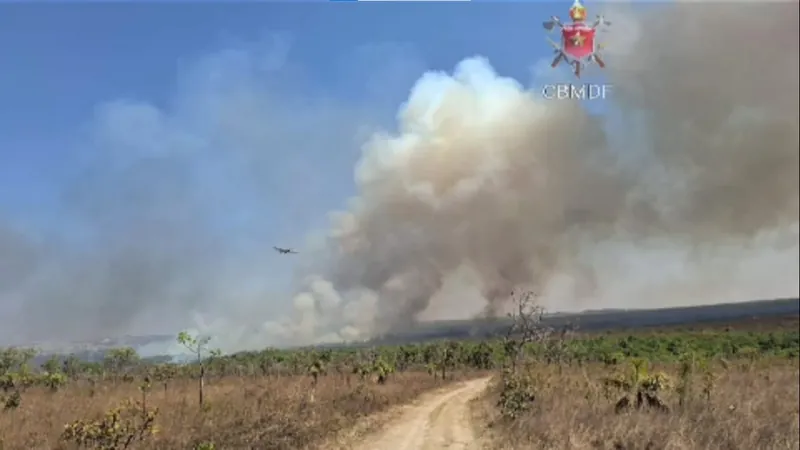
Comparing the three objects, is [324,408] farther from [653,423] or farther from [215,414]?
[653,423]

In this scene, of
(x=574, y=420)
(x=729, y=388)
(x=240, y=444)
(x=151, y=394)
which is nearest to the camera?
(x=240, y=444)

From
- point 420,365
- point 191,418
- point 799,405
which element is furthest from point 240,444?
point 420,365

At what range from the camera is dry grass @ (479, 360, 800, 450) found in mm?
10453

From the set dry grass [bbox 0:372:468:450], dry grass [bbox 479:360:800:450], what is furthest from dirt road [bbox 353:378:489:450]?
dry grass [bbox 0:372:468:450]

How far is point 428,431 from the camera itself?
13.7 m

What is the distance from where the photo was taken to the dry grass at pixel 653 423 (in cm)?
1045

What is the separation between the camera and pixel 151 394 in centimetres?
1461

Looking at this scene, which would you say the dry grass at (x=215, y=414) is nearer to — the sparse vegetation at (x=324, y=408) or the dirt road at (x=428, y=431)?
the sparse vegetation at (x=324, y=408)

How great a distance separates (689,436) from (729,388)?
8.19 m

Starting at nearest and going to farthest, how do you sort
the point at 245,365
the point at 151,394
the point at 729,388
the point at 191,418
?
the point at 191,418 < the point at 151,394 < the point at 729,388 < the point at 245,365

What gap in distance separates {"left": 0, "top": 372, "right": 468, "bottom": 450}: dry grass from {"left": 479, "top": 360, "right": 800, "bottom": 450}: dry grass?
337cm

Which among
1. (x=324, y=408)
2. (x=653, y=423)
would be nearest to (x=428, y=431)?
(x=324, y=408)

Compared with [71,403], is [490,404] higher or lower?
lower

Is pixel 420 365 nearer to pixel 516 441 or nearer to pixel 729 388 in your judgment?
pixel 729 388
